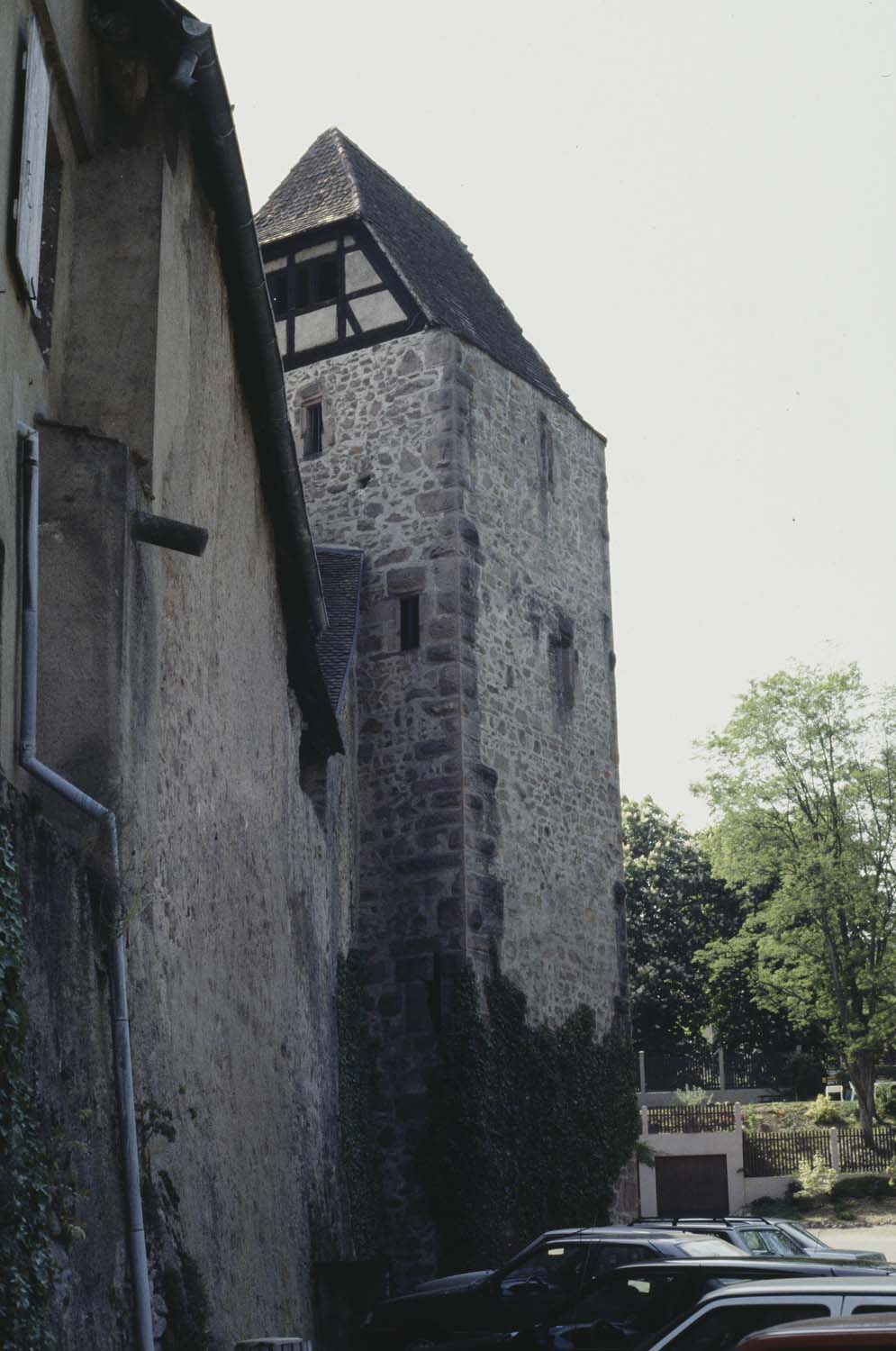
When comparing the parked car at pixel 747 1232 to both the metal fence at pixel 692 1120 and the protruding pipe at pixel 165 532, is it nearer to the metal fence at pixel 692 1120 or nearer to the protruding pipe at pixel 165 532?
the protruding pipe at pixel 165 532

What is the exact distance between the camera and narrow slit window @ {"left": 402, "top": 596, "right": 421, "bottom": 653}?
20.8 meters

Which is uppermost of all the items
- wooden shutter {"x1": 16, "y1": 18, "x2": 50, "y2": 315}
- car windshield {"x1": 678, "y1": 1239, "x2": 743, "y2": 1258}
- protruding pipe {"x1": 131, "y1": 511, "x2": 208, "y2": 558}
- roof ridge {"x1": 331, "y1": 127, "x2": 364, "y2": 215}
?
roof ridge {"x1": 331, "y1": 127, "x2": 364, "y2": 215}

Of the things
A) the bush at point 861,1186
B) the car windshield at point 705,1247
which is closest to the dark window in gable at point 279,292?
the car windshield at point 705,1247

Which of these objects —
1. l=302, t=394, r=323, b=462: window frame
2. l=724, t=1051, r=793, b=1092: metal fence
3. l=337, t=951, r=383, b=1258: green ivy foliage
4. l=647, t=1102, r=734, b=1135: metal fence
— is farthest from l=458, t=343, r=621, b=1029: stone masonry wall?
l=724, t=1051, r=793, b=1092: metal fence

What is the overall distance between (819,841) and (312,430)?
19.3m

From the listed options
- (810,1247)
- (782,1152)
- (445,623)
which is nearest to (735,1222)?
(810,1247)

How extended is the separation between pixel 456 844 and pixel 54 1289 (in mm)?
13606

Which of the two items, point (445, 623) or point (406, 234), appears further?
point (406, 234)

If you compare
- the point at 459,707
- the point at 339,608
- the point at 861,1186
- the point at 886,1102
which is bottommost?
the point at 861,1186

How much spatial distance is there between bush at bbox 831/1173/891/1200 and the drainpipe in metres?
27.2

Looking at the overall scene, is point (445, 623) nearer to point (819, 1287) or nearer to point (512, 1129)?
point (512, 1129)

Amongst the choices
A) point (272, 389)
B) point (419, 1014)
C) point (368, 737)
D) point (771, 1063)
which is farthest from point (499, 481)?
point (771, 1063)

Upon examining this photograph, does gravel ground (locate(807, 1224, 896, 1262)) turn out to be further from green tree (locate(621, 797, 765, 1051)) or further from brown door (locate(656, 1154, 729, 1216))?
green tree (locate(621, 797, 765, 1051))

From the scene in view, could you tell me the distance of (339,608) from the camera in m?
20.6
